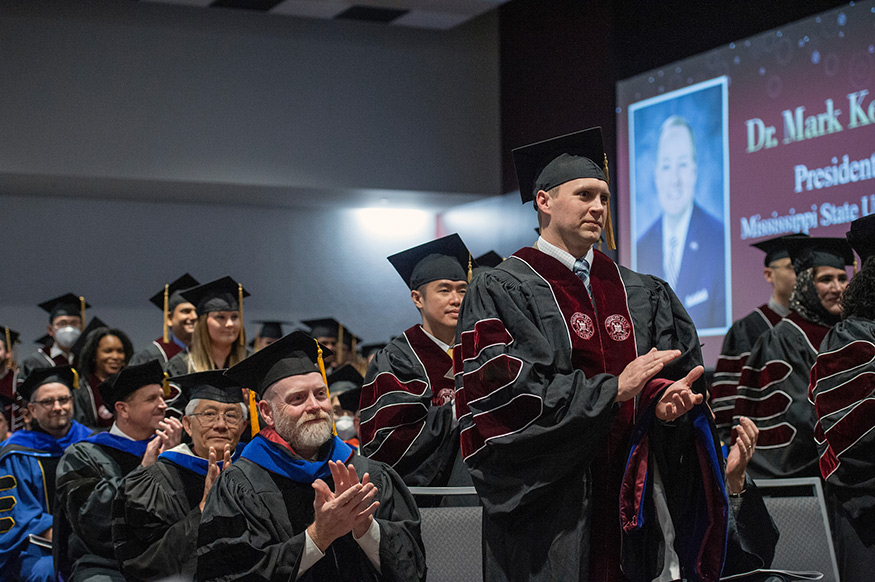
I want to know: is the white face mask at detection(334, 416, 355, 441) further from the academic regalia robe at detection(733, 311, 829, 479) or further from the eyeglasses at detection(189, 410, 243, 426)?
the academic regalia robe at detection(733, 311, 829, 479)

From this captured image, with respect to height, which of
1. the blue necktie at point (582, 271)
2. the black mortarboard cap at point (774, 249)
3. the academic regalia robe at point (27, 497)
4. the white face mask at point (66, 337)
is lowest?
the academic regalia robe at point (27, 497)

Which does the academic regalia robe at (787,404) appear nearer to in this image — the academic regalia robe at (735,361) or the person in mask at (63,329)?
the academic regalia robe at (735,361)

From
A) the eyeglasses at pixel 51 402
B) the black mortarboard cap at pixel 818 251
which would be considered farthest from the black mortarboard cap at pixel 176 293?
the black mortarboard cap at pixel 818 251

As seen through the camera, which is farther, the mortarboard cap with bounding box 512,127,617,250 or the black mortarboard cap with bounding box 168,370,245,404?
the black mortarboard cap with bounding box 168,370,245,404

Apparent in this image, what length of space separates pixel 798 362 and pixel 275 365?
10.1 feet

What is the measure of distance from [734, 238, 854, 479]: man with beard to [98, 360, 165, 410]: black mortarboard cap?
292cm

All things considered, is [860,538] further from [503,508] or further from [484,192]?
[484,192]

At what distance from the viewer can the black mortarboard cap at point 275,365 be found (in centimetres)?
380

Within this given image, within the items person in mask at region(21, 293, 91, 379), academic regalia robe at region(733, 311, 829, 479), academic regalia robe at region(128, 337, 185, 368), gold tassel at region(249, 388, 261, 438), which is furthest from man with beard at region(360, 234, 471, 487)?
person in mask at region(21, 293, 91, 379)

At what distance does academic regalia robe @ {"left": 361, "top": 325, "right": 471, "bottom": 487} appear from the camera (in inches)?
180

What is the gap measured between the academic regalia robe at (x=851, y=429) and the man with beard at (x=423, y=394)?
1.45 metres

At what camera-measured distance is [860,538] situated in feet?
13.8

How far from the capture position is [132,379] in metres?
5.22

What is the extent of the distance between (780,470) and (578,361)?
113 inches
